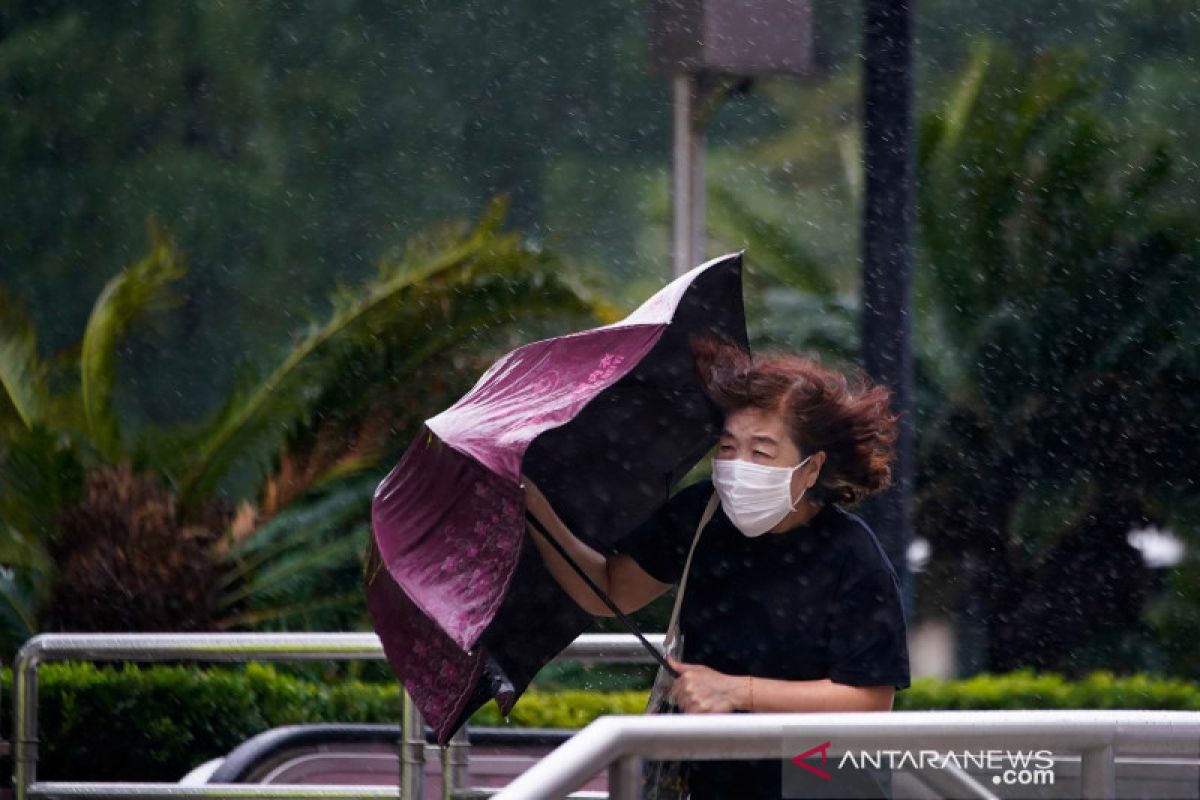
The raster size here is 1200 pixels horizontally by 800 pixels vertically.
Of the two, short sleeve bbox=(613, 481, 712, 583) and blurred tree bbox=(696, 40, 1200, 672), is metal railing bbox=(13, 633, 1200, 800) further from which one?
blurred tree bbox=(696, 40, 1200, 672)

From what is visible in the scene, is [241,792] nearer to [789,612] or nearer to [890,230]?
[789,612]

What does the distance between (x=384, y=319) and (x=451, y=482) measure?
332 inches

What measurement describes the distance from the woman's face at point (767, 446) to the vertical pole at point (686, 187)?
709 cm

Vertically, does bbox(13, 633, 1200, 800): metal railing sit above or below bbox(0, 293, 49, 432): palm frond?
above

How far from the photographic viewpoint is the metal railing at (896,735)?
2.27m

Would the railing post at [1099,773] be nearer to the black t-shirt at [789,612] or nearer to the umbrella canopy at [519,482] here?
the black t-shirt at [789,612]

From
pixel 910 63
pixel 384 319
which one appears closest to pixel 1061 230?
pixel 384 319

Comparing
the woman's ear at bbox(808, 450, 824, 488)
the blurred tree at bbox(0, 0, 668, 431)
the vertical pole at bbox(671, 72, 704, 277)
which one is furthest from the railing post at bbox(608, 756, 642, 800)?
the blurred tree at bbox(0, 0, 668, 431)

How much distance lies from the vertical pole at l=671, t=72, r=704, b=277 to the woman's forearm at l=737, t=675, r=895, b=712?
7.38 metres

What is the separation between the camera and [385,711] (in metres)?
9.41

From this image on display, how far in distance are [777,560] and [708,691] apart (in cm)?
28

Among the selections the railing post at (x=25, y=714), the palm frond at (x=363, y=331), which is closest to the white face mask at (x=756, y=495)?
the railing post at (x=25, y=714)

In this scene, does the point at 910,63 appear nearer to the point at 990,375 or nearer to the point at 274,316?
the point at 990,375

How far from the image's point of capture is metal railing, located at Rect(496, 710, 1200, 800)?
89.3 inches
